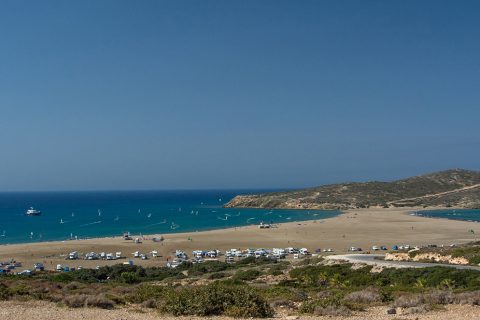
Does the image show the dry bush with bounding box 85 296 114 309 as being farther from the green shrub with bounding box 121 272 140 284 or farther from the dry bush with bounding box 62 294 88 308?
the green shrub with bounding box 121 272 140 284

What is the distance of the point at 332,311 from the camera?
1275 centimetres

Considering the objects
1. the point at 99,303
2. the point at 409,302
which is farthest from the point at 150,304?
the point at 409,302

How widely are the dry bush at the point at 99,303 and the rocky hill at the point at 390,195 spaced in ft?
397

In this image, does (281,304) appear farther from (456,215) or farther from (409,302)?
(456,215)

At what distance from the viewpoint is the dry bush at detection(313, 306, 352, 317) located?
12.7 meters

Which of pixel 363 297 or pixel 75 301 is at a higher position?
pixel 75 301

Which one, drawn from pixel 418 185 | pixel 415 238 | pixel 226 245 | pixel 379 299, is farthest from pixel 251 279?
pixel 418 185

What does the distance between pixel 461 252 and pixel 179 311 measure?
26822 mm

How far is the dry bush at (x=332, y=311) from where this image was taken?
500 inches

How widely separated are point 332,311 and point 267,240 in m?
51.7

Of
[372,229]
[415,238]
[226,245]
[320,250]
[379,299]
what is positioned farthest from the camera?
[372,229]

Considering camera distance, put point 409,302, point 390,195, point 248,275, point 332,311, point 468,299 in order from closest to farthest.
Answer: point 332,311 < point 409,302 < point 468,299 < point 248,275 < point 390,195

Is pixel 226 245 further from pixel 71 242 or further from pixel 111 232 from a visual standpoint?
pixel 111 232

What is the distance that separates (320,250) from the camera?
170 feet
